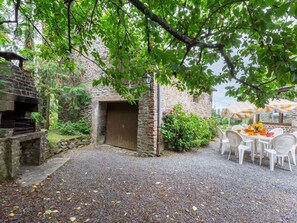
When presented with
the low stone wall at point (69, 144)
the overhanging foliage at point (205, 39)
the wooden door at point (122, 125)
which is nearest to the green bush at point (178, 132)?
the wooden door at point (122, 125)

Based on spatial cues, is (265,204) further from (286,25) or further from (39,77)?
(39,77)

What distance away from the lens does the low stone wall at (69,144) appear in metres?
5.24

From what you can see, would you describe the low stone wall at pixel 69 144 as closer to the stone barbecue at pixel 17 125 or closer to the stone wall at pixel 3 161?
the stone barbecue at pixel 17 125

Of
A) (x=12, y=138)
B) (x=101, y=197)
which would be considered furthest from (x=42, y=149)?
(x=101, y=197)

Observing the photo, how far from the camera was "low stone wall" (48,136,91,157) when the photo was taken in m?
5.24

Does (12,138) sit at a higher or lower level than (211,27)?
lower

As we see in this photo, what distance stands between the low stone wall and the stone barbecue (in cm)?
89

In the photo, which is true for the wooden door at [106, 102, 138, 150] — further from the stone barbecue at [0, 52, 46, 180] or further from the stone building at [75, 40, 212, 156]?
the stone barbecue at [0, 52, 46, 180]

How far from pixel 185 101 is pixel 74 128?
5.21 m

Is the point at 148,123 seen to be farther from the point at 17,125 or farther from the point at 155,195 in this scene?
the point at 17,125

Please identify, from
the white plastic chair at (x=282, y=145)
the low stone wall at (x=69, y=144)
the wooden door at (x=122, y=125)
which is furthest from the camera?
the wooden door at (x=122, y=125)

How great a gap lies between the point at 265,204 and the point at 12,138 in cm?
489

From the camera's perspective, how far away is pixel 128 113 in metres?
6.59

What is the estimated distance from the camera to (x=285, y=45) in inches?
52.9
